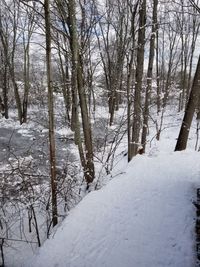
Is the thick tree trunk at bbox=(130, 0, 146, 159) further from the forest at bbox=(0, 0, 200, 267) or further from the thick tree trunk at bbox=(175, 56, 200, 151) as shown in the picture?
the thick tree trunk at bbox=(175, 56, 200, 151)

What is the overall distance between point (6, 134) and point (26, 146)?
304 cm

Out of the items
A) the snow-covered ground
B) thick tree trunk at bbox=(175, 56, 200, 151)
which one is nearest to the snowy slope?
the snow-covered ground

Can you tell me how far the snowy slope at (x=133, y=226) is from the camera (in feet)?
13.5

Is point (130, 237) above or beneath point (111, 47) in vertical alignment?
beneath

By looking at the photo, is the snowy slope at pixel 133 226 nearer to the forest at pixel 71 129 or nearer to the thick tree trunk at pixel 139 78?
the forest at pixel 71 129

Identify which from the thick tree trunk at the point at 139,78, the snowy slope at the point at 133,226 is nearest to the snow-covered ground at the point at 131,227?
the snowy slope at the point at 133,226

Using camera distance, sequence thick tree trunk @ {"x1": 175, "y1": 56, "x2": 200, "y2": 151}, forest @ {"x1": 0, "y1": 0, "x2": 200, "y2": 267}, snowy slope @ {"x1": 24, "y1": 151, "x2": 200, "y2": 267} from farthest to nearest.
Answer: thick tree trunk @ {"x1": 175, "y1": 56, "x2": 200, "y2": 151} → forest @ {"x1": 0, "y1": 0, "x2": 200, "y2": 267} → snowy slope @ {"x1": 24, "y1": 151, "x2": 200, "y2": 267}

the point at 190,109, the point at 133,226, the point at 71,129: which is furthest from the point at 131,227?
the point at 71,129

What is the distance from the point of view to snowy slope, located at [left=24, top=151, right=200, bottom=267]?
13.5 ft

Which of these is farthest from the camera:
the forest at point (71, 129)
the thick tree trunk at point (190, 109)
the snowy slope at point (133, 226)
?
the thick tree trunk at point (190, 109)

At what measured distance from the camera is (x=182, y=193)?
5426 millimetres

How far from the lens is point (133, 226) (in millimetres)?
4840

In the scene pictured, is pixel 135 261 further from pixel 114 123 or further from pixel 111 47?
pixel 111 47

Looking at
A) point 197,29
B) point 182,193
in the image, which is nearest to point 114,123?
point 197,29
